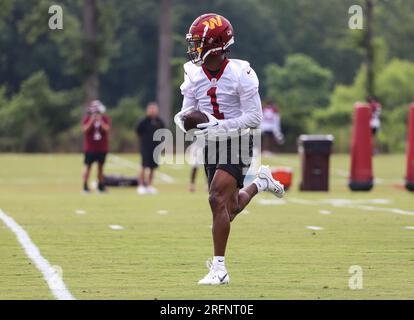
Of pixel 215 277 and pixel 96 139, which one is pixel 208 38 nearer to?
pixel 215 277

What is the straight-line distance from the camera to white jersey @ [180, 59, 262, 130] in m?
11.6

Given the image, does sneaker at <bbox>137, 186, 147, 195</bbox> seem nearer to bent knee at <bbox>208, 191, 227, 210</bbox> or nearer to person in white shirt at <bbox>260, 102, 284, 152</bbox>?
bent knee at <bbox>208, 191, 227, 210</bbox>

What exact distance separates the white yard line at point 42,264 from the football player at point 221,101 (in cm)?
158

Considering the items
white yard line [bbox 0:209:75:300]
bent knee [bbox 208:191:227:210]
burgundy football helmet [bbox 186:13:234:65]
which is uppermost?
burgundy football helmet [bbox 186:13:234:65]

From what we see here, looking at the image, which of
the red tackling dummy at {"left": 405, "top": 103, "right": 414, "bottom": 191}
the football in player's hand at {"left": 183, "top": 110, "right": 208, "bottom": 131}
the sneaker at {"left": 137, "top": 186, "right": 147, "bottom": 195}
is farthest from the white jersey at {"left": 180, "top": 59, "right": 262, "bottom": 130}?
the sneaker at {"left": 137, "top": 186, "right": 147, "bottom": 195}

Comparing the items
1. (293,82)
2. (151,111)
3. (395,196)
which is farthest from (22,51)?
(395,196)

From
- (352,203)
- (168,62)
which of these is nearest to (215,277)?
(352,203)

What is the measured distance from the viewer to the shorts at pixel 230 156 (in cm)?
1155

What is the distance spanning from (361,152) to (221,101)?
16364 mm

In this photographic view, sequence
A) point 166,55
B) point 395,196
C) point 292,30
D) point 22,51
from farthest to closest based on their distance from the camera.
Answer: point 292,30
point 22,51
point 166,55
point 395,196

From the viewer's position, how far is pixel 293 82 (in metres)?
84.4
